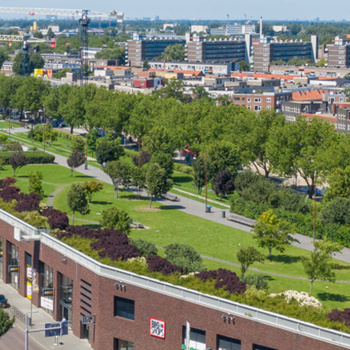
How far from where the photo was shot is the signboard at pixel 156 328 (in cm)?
5381

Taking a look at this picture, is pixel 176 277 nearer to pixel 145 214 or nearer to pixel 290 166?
pixel 145 214

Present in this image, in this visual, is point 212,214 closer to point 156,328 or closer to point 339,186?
point 339,186

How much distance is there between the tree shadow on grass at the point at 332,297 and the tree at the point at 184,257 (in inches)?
417

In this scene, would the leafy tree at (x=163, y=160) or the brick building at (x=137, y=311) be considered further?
the leafy tree at (x=163, y=160)

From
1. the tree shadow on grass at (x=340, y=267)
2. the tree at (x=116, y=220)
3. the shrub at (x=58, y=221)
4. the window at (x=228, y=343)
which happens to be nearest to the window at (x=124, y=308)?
the window at (x=228, y=343)

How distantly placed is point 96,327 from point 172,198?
51687mm

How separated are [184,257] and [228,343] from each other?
1833cm

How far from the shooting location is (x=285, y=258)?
82.1 metres

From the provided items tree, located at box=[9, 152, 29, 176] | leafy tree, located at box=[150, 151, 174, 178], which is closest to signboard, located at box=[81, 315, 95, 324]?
leafy tree, located at box=[150, 151, 174, 178]

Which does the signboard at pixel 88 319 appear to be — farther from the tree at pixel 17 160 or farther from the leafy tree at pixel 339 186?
the tree at pixel 17 160

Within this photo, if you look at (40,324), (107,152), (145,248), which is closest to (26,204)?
(145,248)

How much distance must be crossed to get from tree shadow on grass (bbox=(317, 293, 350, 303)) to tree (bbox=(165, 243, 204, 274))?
1060 cm

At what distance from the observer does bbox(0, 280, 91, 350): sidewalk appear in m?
58.9

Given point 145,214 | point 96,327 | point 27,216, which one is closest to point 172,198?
point 145,214
